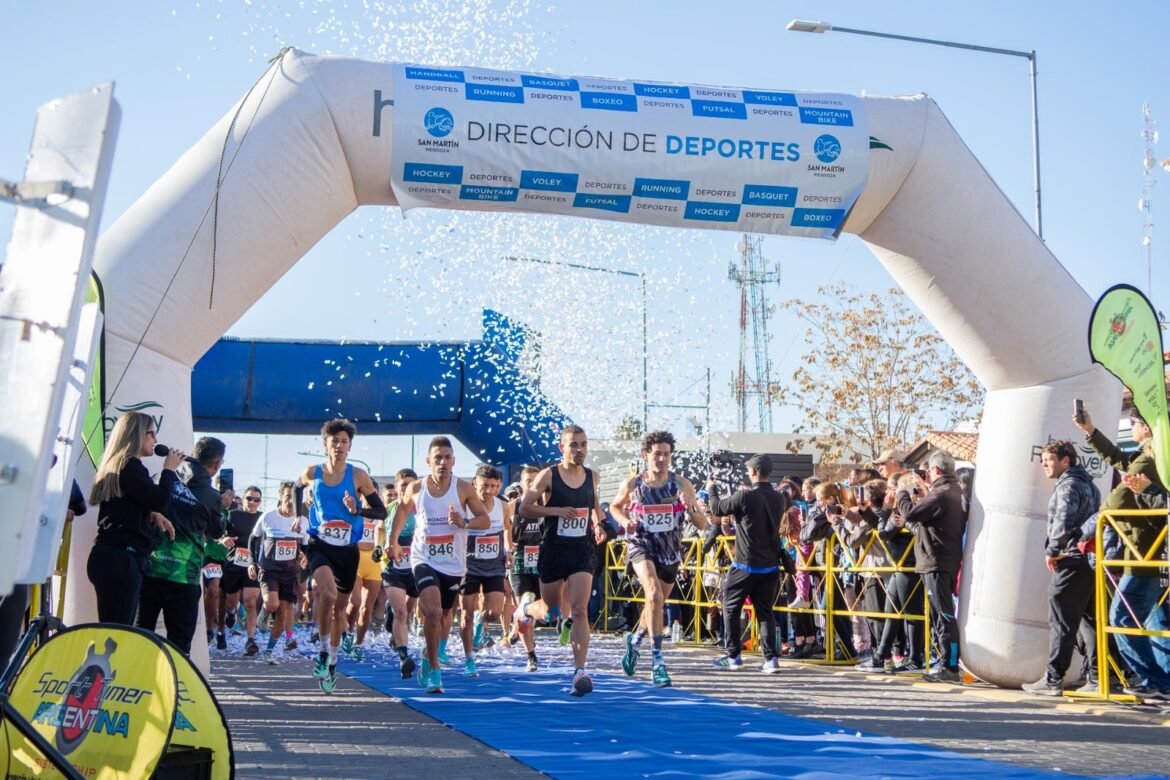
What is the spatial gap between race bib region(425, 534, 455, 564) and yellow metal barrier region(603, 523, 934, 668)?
3577 mm

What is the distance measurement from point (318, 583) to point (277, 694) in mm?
922

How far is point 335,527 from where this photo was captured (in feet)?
33.3

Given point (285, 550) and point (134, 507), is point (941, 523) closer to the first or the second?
point (134, 507)

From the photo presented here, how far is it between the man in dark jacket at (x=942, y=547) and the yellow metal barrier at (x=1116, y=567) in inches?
58.7

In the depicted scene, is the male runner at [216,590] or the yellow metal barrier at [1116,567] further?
the male runner at [216,590]

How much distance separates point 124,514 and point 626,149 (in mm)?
4578

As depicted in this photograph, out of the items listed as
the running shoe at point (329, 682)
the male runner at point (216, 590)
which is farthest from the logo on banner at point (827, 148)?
the male runner at point (216, 590)

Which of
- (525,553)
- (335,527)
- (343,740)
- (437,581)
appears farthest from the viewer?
(525,553)

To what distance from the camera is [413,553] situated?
392 inches

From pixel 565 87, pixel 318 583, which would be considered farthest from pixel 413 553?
pixel 565 87

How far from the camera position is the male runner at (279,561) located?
569 inches

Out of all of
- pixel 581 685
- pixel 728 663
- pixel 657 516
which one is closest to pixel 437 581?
pixel 581 685

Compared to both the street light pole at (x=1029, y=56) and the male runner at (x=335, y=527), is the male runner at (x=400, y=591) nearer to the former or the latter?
the male runner at (x=335, y=527)

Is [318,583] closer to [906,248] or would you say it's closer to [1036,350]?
[906,248]
